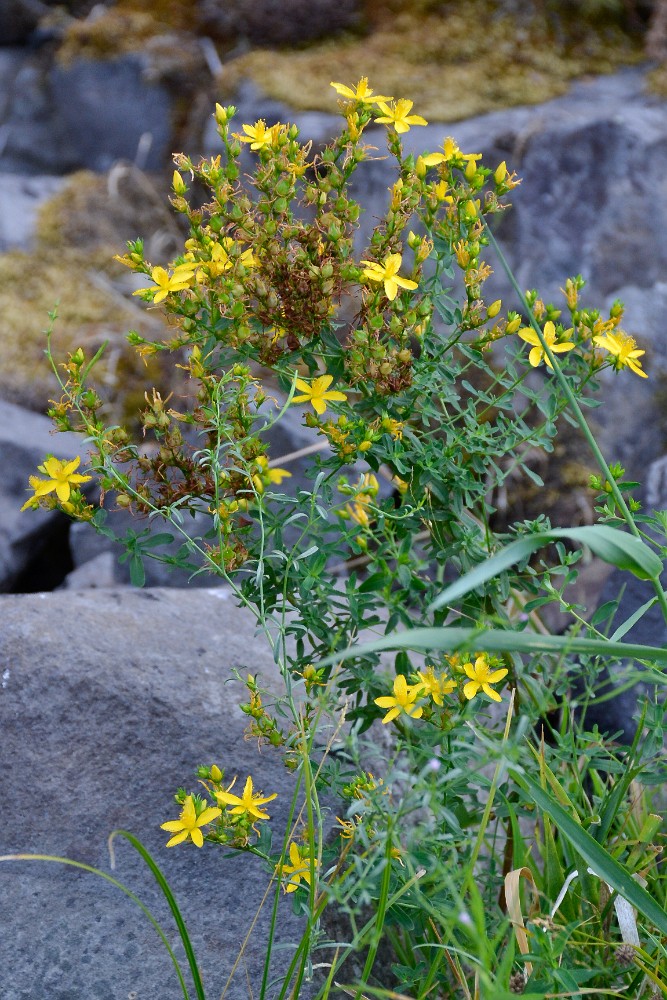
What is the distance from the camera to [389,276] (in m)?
1.39

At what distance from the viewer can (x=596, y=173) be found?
3.19 m

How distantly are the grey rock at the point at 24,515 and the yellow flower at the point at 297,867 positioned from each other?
1.67 metres

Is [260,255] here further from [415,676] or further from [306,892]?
[306,892]

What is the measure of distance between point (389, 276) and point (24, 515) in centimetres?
180

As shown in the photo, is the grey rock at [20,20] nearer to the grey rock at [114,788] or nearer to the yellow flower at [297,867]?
the grey rock at [114,788]

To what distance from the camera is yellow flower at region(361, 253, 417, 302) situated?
4.51 feet

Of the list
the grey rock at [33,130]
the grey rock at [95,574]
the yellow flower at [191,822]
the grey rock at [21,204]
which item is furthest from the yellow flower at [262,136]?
the grey rock at [33,130]

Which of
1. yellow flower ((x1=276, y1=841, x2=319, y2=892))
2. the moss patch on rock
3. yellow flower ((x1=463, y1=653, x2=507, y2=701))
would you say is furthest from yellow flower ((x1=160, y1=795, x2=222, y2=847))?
the moss patch on rock

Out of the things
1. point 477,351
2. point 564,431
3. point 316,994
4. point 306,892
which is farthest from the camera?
point 564,431

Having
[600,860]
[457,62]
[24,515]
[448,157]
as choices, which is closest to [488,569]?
[600,860]

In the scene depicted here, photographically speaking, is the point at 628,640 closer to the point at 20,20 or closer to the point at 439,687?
the point at 439,687

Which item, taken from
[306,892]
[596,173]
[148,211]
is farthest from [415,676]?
[148,211]

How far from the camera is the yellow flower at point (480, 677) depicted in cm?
132

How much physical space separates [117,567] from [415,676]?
1.61 m
